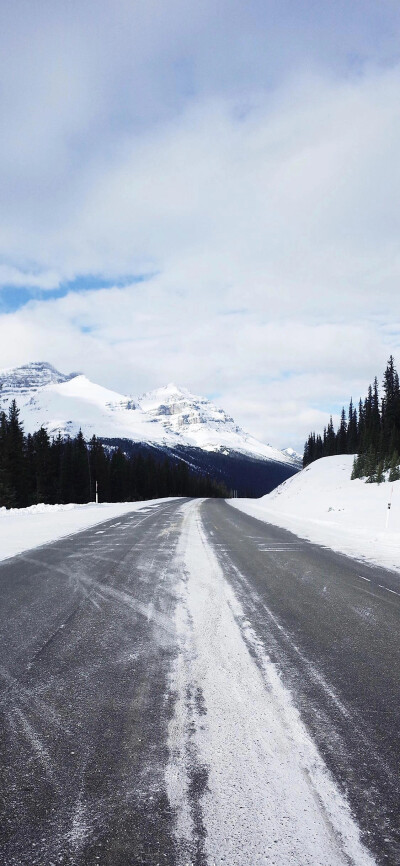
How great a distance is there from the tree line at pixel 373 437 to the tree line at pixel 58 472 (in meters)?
28.5

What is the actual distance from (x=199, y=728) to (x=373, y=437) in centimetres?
6429

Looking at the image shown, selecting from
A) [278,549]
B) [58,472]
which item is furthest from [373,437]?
[278,549]

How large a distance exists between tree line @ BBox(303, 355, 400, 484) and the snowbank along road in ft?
103

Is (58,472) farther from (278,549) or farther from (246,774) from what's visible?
(246,774)

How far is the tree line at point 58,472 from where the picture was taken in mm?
41469

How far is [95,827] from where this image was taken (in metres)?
1.90

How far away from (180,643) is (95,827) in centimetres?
226

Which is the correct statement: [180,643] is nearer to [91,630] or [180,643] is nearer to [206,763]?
[91,630]

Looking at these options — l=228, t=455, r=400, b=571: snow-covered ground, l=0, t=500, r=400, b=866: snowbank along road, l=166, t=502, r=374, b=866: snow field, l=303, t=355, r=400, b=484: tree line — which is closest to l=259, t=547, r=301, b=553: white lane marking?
l=228, t=455, r=400, b=571: snow-covered ground

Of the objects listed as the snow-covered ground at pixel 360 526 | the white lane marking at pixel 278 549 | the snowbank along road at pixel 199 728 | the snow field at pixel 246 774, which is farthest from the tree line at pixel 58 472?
the snow field at pixel 246 774

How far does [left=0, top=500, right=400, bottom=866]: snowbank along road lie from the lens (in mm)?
1850

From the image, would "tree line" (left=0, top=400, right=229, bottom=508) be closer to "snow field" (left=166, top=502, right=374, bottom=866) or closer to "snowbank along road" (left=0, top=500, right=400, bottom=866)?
"snowbank along road" (left=0, top=500, right=400, bottom=866)

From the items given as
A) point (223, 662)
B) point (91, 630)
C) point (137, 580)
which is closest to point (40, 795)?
point (223, 662)

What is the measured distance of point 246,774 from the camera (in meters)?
2.27
